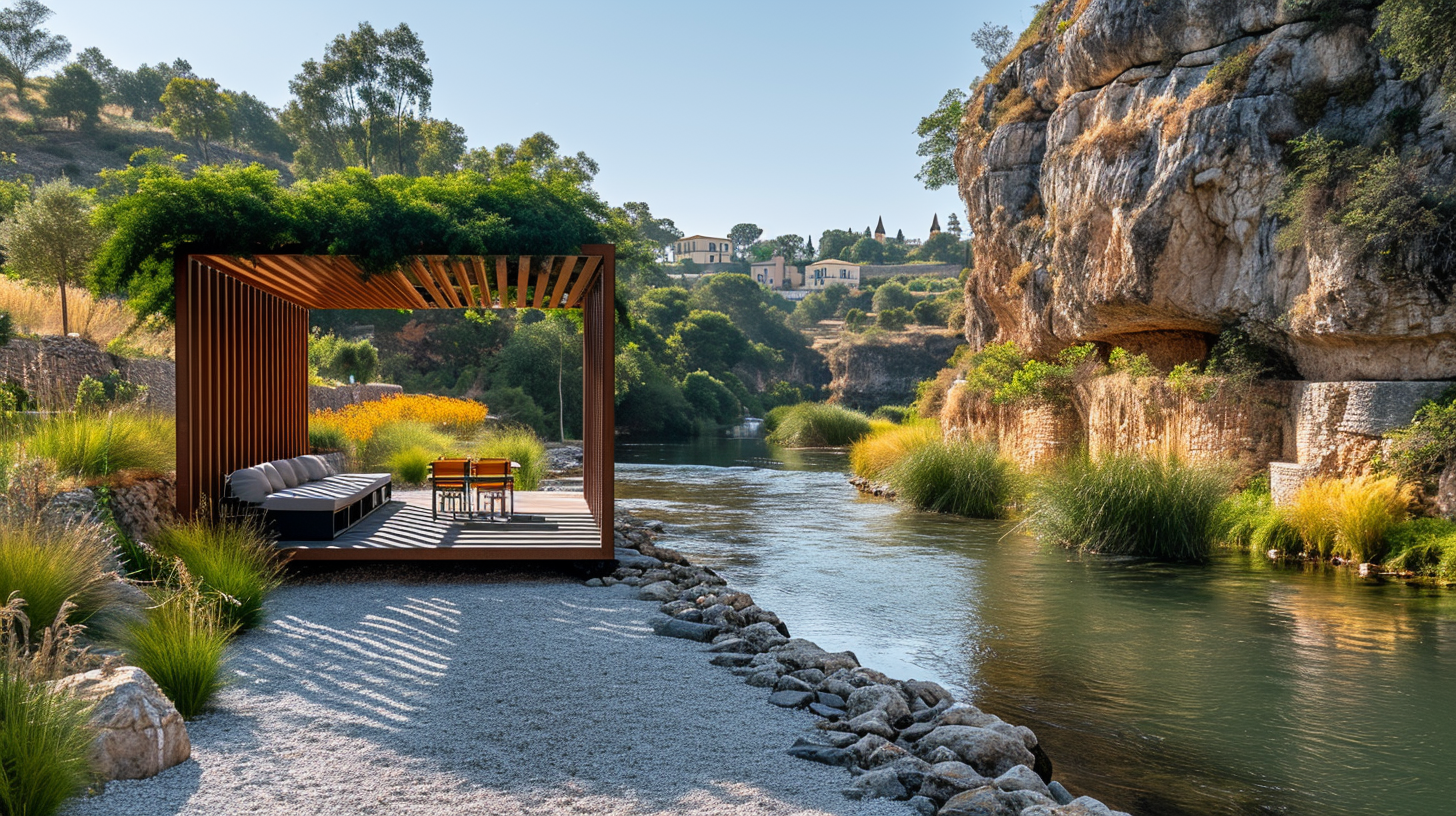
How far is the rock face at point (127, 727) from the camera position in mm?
3699

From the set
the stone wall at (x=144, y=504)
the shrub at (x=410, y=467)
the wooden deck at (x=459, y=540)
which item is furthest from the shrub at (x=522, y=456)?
the stone wall at (x=144, y=504)

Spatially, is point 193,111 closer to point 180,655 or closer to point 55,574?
point 55,574

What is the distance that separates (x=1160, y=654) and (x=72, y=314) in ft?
55.5

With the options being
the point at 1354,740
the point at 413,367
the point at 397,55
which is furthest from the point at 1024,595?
the point at 397,55

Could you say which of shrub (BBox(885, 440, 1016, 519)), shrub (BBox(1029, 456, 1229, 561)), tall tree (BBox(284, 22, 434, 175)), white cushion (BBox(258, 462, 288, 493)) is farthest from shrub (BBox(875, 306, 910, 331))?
white cushion (BBox(258, 462, 288, 493))

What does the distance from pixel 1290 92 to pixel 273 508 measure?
14506 millimetres

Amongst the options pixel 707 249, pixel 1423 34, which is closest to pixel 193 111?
pixel 1423 34

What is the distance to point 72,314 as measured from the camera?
52.5ft

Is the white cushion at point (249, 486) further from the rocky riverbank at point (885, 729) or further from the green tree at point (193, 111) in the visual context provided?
the green tree at point (193, 111)

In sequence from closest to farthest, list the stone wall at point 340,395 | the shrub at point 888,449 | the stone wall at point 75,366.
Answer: the stone wall at point 75,366 < the shrub at point 888,449 < the stone wall at point 340,395

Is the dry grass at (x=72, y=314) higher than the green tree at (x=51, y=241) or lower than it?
lower

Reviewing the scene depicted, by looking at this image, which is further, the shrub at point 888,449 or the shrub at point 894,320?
the shrub at point 894,320

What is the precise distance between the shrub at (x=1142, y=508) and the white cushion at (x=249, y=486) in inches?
368

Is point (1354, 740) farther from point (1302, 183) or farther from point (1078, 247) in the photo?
point (1078, 247)
